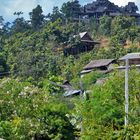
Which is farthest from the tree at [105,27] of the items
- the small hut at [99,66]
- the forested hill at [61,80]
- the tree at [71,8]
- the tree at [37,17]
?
the small hut at [99,66]

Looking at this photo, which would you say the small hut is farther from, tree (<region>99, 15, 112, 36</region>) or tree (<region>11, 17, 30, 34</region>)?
tree (<region>11, 17, 30, 34</region>)

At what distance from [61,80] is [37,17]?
33098 millimetres

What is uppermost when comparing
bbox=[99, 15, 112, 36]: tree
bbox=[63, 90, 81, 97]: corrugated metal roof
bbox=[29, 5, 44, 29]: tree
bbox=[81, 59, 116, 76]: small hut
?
bbox=[29, 5, 44, 29]: tree

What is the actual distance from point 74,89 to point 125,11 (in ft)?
137

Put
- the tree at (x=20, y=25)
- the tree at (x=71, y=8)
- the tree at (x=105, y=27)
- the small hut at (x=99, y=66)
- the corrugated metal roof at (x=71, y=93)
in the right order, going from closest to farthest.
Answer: the corrugated metal roof at (x=71, y=93) → the small hut at (x=99, y=66) → the tree at (x=105, y=27) → the tree at (x=20, y=25) → the tree at (x=71, y=8)

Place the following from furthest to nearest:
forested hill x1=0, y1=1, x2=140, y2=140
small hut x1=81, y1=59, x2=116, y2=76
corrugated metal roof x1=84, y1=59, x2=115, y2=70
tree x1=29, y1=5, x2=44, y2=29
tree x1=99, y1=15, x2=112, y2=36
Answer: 1. tree x1=29, y1=5, x2=44, y2=29
2. tree x1=99, y1=15, x2=112, y2=36
3. corrugated metal roof x1=84, y1=59, x2=115, y2=70
4. small hut x1=81, y1=59, x2=116, y2=76
5. forested hill x1=0, y1=1, x2=140, y2=140

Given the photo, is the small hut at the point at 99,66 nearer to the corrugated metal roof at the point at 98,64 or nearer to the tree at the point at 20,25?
the corrugated metal roof at the point at 98,64

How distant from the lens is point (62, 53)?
211 feet

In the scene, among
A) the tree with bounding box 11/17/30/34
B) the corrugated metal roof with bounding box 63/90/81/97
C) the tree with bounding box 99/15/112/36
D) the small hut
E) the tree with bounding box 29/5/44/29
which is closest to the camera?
the corrugated metal roof with bounding box 63/90/81/97

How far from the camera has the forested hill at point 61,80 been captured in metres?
21.6

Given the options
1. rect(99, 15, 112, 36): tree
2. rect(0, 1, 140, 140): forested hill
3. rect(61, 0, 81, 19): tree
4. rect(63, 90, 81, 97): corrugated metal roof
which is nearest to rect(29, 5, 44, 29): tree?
rect(0, 1, 140, 140): forested hill

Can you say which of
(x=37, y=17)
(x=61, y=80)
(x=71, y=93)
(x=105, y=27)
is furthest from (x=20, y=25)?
(x=71, y=93)

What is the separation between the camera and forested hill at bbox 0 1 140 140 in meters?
21.6

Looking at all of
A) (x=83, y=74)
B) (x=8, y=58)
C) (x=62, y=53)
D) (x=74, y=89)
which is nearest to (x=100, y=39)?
(x=62, y=53)
